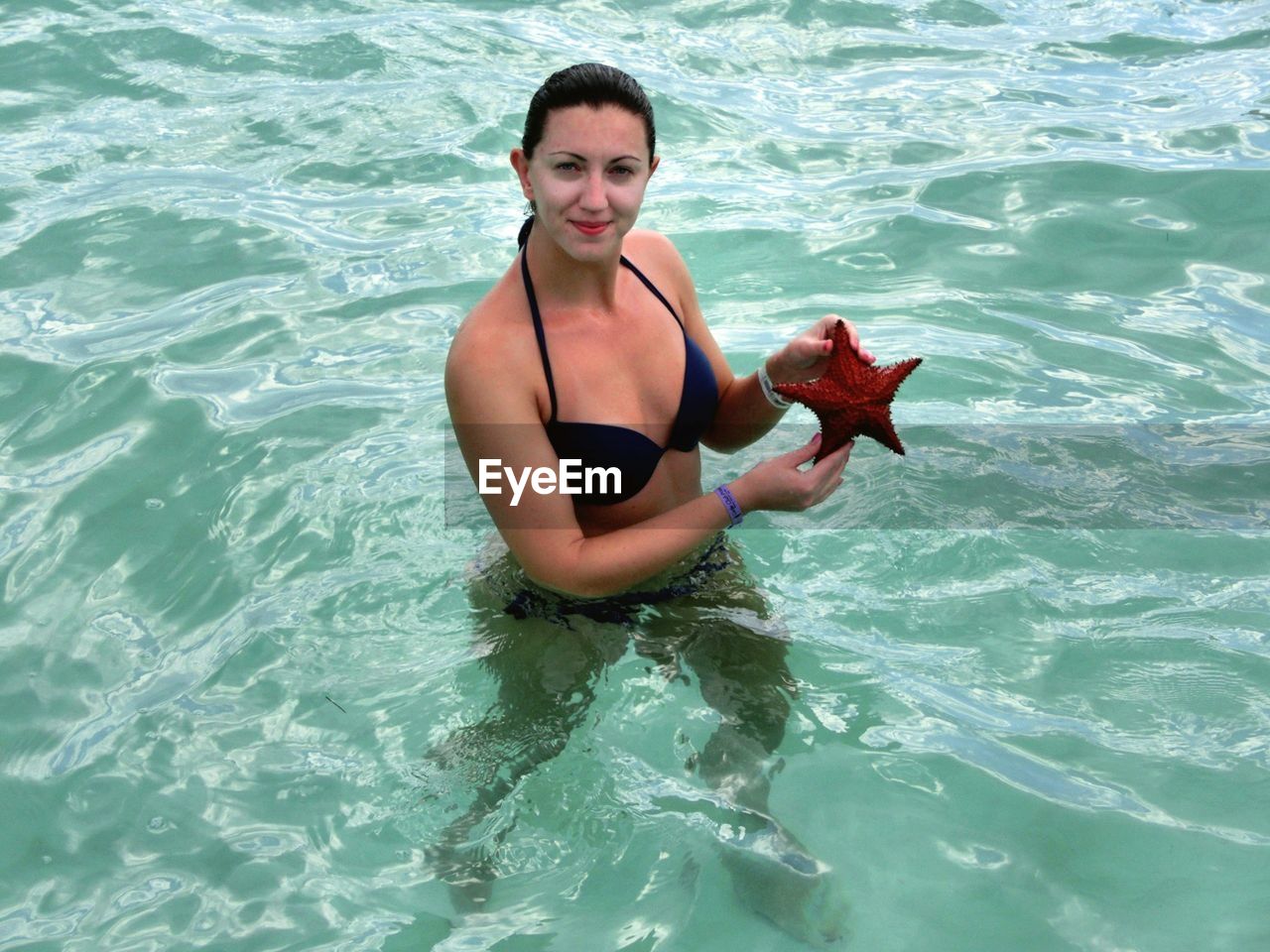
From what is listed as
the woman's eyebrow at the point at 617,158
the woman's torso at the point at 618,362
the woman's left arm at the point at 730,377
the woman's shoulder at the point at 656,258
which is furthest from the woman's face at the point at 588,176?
the woman's left arm at the point at 730,377

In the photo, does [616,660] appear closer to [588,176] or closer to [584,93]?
[588,176]

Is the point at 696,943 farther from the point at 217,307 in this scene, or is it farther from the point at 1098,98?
the point at 1098,98

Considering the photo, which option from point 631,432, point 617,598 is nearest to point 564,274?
point 631,432

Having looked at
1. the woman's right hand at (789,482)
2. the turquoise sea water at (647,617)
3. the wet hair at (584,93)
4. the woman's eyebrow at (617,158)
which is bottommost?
the turquoise sea water at (647,617)

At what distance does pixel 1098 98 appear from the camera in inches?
385

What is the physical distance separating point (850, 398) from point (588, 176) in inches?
38.2

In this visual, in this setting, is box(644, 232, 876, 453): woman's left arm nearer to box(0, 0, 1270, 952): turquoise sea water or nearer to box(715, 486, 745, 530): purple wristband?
box(715, 486, 745, 530): purple wristband

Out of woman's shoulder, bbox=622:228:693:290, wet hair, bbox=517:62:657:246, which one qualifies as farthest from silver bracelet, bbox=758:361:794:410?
wet hair, bbox=517:62:657:246

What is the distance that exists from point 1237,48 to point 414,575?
8.27 metres

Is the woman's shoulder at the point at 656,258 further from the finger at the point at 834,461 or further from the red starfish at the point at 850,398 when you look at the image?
the finger at the point at 834,461

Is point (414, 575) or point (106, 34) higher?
point (106, 34)

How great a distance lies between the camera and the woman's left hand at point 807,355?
4125 millimetres

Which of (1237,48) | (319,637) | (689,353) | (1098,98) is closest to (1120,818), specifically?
(689,353)

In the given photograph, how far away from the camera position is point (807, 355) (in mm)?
4148
